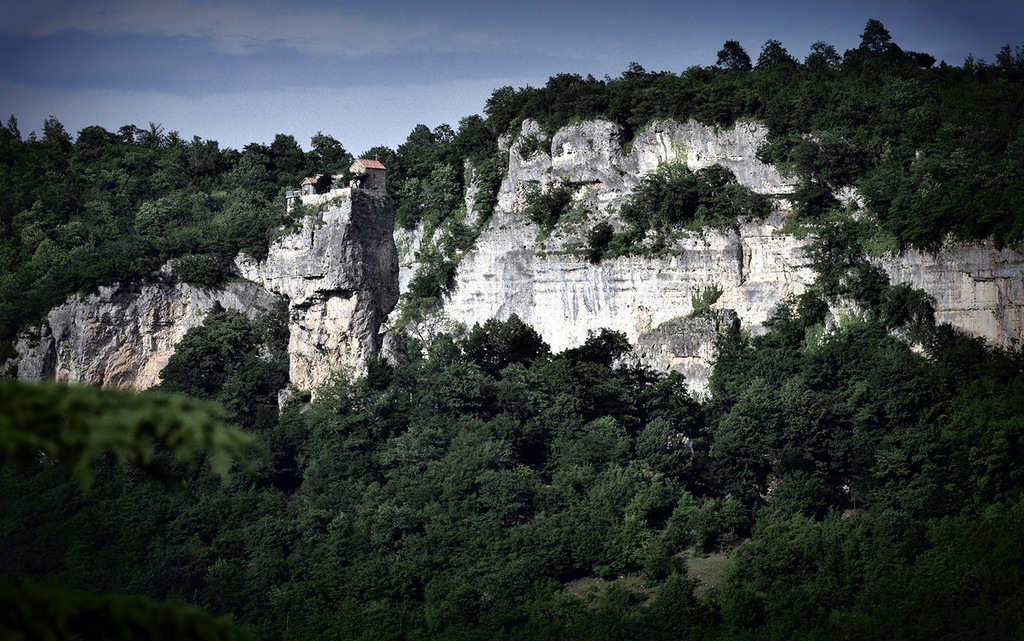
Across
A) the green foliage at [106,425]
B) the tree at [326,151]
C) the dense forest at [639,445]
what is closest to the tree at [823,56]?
the dense forest at [639,445]

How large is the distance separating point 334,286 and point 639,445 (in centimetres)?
1382

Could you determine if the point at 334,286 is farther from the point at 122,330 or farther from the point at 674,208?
the point at 674,208

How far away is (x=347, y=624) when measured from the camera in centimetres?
3338

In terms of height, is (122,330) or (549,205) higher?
(549,205)

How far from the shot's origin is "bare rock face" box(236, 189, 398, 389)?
4491cm

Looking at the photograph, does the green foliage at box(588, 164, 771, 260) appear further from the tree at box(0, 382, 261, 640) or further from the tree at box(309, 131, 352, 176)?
the tree at box(0, 382, 261, 640)

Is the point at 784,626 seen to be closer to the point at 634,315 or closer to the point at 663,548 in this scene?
the point at 663,548

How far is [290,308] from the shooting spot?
46.0 m

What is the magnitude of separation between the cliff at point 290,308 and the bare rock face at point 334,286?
0.04 m

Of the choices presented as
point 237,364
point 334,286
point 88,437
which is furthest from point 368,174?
point 88,437

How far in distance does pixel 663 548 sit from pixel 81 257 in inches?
1057

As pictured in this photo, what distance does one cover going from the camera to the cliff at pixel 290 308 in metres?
45.1

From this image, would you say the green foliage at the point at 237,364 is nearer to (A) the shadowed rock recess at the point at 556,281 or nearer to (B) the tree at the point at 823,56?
(A) the shadowed rock recess at the point at 556,281

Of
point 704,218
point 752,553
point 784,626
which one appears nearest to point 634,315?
point 704,218
